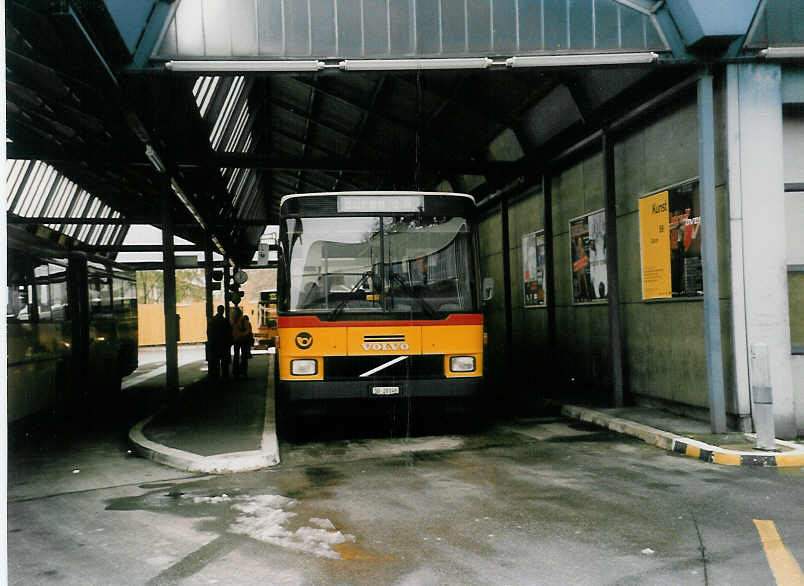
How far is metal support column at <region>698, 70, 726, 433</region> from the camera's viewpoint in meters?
9.28

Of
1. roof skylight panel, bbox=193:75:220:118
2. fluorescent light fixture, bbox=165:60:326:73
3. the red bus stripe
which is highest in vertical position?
roof skylight panel, bbox=193:75:220:118

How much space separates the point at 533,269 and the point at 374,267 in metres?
7.15

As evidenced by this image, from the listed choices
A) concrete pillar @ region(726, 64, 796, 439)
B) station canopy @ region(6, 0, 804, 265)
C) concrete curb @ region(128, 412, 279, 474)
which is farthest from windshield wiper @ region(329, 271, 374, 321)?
concrete pillar @ region(726, 64, 796, 439)

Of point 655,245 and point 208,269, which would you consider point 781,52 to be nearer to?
point 655,245

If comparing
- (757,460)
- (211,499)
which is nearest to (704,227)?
(757,460)

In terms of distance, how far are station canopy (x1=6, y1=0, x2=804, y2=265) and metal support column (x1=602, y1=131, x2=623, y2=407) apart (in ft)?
2.42

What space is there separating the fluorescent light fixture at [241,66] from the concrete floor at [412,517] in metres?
4.48

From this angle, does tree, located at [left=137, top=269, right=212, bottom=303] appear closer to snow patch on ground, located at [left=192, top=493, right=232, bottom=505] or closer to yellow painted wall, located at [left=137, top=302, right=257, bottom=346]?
yellow painted wall, located at [left=137, top=302, right=257, bottom=346]

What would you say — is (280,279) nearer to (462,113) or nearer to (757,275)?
(757,275)

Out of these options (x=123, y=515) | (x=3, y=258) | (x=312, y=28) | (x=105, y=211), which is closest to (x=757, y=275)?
(x=312, y=28)

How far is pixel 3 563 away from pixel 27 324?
1056 cm

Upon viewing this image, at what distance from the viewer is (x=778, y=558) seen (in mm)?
5070

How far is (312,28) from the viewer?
9414 millimetres

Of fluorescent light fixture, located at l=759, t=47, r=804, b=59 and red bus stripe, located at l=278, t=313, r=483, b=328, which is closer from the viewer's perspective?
fluorescent light fixture, located at l=759, t=47, r=804, b=59
